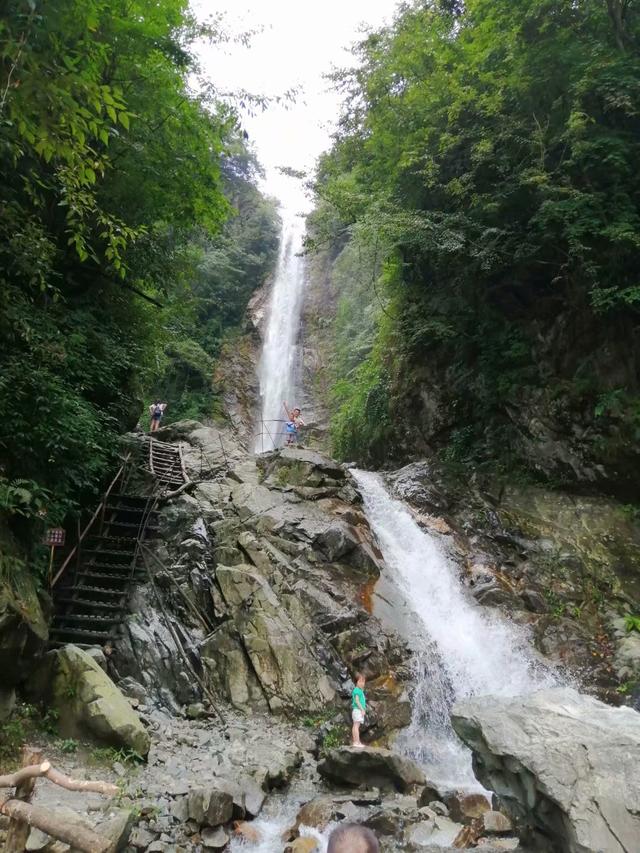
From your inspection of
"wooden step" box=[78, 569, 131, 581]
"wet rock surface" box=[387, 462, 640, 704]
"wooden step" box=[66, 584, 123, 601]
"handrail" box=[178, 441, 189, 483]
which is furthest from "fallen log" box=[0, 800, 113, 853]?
"handrail" box=[178, 441, 189, 483]

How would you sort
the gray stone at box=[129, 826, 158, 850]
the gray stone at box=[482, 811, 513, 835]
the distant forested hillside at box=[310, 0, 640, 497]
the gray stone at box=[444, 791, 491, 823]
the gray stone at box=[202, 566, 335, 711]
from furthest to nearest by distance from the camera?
the distant forested hillside at box=[310, 0, 640, 497] → the gray stone at box=[202, 566, 335, 711] → the gray stone at box=[444, 791, 491, 823] → the gray stone at box=[482, 811, 513, 835] → the gray stone at box=[129, 826, 158, 850]

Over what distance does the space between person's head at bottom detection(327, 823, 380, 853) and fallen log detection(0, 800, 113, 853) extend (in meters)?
1.80

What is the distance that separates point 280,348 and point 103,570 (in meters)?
20.4

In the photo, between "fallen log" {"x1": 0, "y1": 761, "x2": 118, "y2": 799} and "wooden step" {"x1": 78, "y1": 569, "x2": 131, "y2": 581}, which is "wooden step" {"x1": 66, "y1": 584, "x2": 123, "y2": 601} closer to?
"wooden step" {"x1": 78, "y1": 569, "x2": 131, "y2": 581}

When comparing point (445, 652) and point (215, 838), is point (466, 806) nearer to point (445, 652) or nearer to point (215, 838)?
point (215, 838)

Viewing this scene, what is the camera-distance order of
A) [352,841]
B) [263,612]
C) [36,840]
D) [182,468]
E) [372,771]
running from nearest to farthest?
[352,841]
[36,840]
[372,771]
[263,612]
[182,468]

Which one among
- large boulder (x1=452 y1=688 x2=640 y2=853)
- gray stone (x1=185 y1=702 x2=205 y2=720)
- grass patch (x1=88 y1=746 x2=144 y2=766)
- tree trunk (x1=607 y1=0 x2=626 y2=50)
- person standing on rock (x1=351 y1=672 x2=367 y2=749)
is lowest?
gray stone (x1=185 y1=702 x2=205 y2=720)

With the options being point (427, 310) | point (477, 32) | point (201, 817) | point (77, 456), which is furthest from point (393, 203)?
point (201, 817)

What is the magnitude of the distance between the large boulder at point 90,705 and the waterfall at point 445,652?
3.53 meters

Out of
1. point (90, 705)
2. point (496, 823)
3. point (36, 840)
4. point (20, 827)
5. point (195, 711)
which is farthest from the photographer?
point (195, 711)

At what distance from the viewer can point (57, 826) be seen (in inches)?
119

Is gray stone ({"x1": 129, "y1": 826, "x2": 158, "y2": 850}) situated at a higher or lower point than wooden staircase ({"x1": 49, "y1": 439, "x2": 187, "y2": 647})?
higher

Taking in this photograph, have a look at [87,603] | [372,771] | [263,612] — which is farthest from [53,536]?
[372,771]

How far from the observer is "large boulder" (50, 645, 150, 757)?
5.74m
